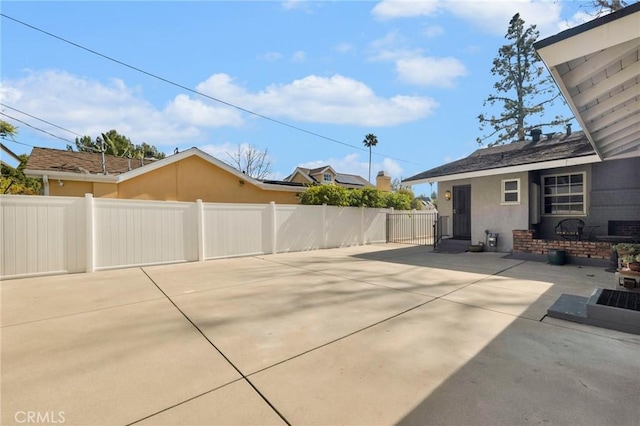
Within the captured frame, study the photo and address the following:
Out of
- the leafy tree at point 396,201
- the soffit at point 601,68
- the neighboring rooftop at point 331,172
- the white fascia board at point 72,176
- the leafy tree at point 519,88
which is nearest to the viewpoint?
the soffit at point 601,68

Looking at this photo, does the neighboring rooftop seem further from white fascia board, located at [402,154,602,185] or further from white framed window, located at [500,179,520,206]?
white framed window, located at [500,179,520,206]

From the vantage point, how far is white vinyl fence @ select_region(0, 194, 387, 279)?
6.13 metres

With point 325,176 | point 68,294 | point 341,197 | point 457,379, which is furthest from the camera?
point 325,176

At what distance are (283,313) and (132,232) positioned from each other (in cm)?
561

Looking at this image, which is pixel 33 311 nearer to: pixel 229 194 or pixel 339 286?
pixel 339 286

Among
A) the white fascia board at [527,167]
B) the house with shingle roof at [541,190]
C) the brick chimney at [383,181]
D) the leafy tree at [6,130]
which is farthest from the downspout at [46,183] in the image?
the brick chimney at [383,181]

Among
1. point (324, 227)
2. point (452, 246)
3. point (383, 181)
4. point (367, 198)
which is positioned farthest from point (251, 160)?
point (452, 246)

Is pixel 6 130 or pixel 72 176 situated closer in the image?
pixel 72 176

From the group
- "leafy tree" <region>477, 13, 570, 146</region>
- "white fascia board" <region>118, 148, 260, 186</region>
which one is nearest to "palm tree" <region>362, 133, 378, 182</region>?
"leafy tree" <region>477, 13, 570, 146</region>

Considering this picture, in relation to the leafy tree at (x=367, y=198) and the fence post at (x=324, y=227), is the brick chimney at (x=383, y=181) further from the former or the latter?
the fence post at (x=324, y=227)

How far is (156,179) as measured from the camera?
471 inches

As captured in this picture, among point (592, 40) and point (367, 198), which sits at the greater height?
point (592, 40)

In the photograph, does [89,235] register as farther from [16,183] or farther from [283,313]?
[16,183]

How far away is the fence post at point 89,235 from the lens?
22.1ft
